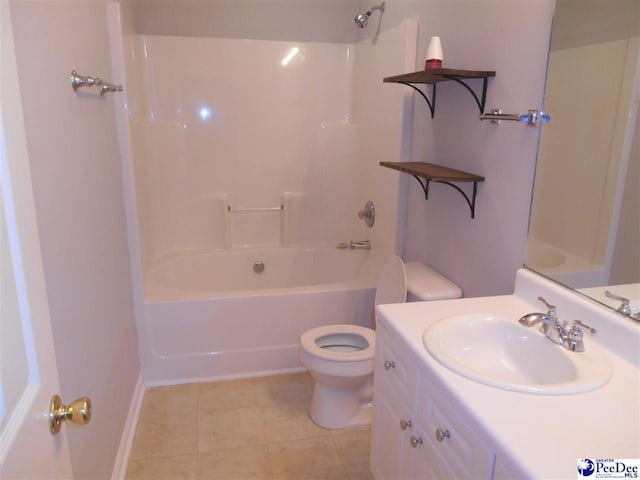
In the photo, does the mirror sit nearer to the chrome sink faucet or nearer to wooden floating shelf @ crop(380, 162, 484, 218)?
the chrome sink faucet

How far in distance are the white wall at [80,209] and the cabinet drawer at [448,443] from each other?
96 cm

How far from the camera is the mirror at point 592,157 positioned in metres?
1.22

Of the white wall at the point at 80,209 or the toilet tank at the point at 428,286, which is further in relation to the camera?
the toilet tank at the point at 428,286

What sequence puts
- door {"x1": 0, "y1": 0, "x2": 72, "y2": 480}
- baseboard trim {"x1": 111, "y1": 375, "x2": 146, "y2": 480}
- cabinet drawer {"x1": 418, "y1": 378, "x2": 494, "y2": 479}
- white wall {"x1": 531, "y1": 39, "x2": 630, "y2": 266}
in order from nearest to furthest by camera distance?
door {"x1": 0, "y1": 0, "x2": 72, "y2": 480}
cabinet drawer {"x1": 418, "y1": 378, "x2": 494, "y2": 479}
white wall {"x1": 531, "y1": 39, "x2": 630, "y2": 266}
baseboard trim {"x1": 111, "y1": 375, "x2": 146, "y2": 480}

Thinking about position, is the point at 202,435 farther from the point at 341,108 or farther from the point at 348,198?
the point at 341,108

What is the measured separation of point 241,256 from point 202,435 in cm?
137

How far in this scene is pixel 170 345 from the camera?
8.66 feet

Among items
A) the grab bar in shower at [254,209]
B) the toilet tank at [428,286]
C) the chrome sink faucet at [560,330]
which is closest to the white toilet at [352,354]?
the toilet tank at [428,286]

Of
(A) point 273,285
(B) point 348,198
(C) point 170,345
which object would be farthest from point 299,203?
(C) point 170,345

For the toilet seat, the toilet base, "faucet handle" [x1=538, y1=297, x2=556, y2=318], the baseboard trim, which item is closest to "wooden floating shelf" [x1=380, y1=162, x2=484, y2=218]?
"faucet handle" [x1=538, y1=297, x2=556, y2=318]

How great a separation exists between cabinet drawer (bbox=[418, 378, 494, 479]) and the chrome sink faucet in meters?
0.33

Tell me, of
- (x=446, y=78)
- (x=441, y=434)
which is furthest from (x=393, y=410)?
(x=446, y=78)

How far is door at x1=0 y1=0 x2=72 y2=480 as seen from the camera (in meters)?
0.67

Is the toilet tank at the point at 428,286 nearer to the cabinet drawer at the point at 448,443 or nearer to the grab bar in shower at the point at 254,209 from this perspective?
the cabinet drawer at the point at 448,443
